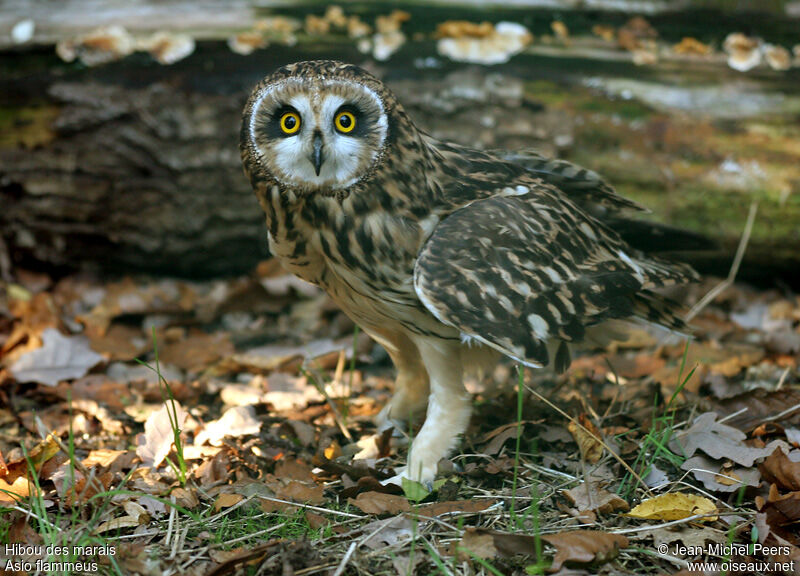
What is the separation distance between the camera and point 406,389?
3.58 m

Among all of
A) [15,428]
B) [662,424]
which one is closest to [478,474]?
[662,424]

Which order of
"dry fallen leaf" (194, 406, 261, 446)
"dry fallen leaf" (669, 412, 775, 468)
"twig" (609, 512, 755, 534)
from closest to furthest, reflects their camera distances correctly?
"twig" (609, 512, 755, 534), "dry fallen leaf" (669, 412, 775, 468), "dry fallen leaf" (194, 406, 261, 446)

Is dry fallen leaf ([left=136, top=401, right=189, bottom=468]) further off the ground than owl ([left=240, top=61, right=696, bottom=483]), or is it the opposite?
owl ([left=240, top=61, right=696, bottom=483])

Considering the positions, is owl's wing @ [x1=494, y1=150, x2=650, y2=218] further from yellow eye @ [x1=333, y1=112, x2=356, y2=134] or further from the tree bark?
the tree bark

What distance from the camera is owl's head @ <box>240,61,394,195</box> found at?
2699mm

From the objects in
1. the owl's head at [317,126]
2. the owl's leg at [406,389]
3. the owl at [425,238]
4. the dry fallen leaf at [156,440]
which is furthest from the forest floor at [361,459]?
the owl's head at [317,126]

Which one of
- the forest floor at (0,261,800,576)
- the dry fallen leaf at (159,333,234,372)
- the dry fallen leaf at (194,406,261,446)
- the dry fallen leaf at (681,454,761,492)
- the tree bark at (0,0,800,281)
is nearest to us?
the forest floor at (0,261,800,576)

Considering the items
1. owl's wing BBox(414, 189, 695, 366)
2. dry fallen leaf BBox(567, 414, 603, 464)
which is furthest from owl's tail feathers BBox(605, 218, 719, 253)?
dry fallen leaf BBox(567, 414, 603, 464)

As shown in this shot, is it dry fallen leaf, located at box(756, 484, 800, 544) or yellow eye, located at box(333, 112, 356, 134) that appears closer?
dry fallen leaf, located at box(756, 484, 800, 544)

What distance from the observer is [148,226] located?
5.04 m

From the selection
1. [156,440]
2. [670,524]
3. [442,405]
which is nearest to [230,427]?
[156,440]

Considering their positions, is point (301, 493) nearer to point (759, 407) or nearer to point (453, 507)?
point (453, 507)

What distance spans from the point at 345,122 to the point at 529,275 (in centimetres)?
93

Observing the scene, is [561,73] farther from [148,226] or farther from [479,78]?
[148,226]
